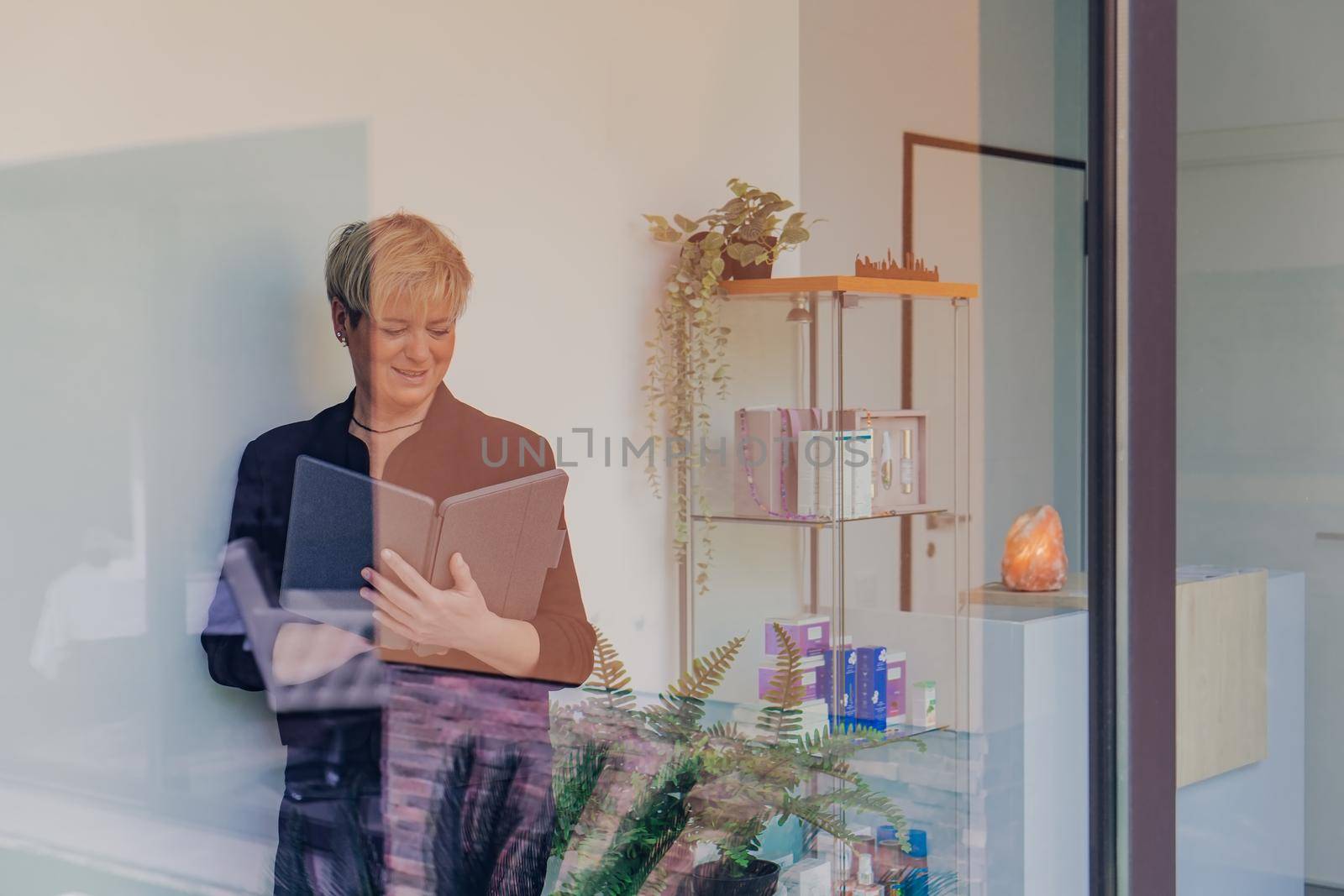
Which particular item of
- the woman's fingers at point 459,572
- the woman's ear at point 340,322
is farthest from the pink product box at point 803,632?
the woman's ear at point 340,322

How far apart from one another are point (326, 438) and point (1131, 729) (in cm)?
160

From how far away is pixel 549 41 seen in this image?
5.20 feet

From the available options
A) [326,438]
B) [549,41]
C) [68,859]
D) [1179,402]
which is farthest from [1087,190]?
[68,859]

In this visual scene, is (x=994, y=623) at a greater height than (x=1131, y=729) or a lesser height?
greater

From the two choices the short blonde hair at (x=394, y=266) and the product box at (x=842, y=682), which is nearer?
the short blonde hair at (x=394, y=266)

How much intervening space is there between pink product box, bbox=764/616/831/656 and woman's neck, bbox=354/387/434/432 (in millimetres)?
656

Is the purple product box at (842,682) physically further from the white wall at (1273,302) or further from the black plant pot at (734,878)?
the white wall at (1273,302)

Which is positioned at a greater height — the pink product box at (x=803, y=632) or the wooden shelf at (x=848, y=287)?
the wooden shelf at (x=848, y=287)

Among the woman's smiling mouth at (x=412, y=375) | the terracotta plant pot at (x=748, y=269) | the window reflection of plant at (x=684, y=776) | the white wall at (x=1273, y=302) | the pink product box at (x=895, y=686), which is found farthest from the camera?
the white wall at (x=1273, y=302)

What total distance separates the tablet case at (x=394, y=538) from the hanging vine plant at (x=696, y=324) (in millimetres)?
264

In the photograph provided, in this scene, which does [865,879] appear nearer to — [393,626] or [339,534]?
[393,626]

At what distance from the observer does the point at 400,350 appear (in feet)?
4.63

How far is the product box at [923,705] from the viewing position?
6.70ft

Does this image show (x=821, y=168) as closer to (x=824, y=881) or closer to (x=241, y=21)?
(x=241, y=21)
